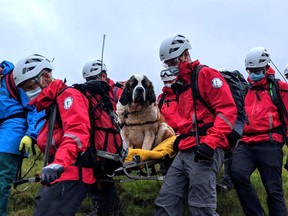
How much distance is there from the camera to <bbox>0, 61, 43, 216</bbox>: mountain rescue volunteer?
6039 millimetres

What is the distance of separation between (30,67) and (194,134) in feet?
6.33

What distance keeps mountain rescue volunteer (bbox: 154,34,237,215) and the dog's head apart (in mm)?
2457

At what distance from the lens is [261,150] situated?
6926 millimetres

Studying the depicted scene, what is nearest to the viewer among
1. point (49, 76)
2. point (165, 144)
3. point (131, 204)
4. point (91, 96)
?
point (91, 96)

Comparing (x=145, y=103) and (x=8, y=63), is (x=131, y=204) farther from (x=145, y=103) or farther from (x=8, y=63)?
(x=8, y=63)

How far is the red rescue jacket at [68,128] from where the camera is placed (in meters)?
3.94

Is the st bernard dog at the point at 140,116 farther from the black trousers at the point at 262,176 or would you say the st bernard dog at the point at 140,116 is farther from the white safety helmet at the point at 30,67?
the white safety helmet at the point at 30,67

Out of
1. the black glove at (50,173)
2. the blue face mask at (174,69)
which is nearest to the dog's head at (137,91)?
the blue face mask at (174,69)

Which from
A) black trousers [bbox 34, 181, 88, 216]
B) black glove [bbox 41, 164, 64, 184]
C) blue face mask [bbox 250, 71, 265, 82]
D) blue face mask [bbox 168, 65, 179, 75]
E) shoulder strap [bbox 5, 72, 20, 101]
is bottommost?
black trousers [bbox 34, 181, 88, 216]

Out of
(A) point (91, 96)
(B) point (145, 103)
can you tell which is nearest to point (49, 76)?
(A) point (91, 96)

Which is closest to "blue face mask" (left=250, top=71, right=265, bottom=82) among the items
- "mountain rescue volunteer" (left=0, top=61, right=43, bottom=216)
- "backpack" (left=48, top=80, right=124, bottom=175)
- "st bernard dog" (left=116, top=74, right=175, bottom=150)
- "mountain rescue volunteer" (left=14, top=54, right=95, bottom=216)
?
"st bernard dog" (left=116, top=74, right=175, bottom=150)

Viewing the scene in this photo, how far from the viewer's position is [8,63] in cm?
649

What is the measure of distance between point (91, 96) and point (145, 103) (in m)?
3.43

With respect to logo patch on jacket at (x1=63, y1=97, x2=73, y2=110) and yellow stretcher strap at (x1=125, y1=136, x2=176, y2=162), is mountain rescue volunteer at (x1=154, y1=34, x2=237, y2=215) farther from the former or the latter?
logo patch on jacket at (x1=63, y1=97, x2=73, y2=110)
